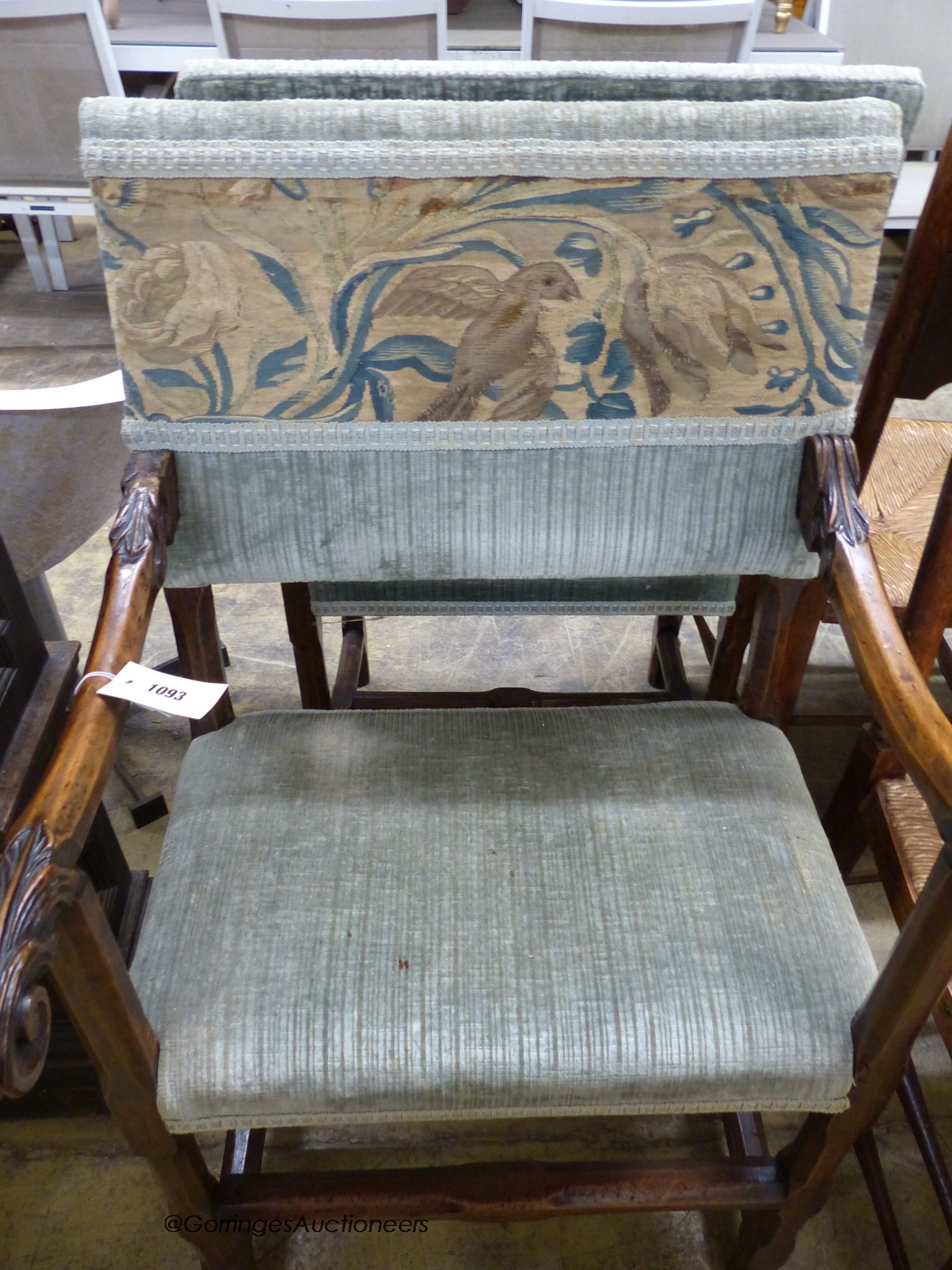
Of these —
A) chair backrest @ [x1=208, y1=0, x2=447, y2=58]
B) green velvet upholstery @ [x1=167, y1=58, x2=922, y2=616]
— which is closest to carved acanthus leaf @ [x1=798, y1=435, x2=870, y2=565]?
green velvet upholstery @ [x1=167, y1=58, x2=922, y2=616]

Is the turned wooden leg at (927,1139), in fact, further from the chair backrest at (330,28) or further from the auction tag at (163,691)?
the chair backrest at (330,28)

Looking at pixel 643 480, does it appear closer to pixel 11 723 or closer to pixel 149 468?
pixel 149 468

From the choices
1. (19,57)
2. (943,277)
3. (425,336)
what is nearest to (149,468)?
(425,336)

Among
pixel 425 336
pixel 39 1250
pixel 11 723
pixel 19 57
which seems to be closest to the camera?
pixel 425 336

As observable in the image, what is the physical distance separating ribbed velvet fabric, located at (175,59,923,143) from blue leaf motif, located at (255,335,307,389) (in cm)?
22

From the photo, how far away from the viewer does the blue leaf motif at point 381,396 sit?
32.0 inches

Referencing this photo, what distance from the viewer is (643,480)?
2.82 ft

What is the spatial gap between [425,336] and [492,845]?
0.45 metres

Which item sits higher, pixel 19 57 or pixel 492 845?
pixel 19 57

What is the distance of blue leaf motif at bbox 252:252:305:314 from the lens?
0.76 meters

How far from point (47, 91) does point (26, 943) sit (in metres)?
2.63

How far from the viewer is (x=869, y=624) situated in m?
0.76

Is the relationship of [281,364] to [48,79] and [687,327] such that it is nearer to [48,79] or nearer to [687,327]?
[687,327]

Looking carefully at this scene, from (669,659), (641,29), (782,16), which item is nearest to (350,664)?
(669,659)
